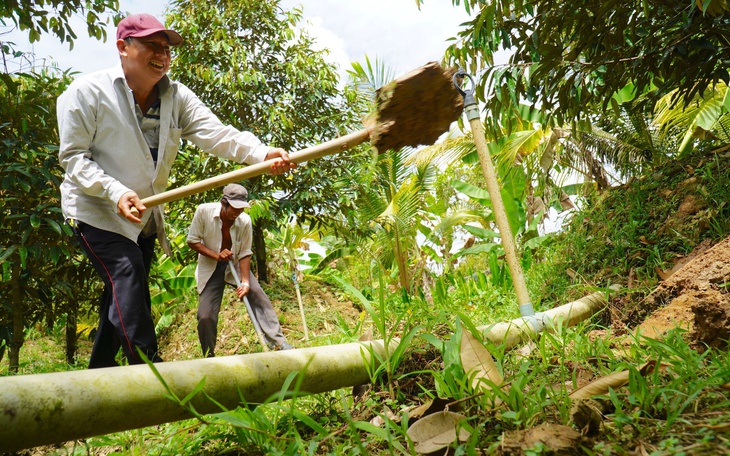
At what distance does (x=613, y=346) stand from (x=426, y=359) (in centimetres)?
82

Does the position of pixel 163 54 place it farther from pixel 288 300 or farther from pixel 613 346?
pixel 288 300

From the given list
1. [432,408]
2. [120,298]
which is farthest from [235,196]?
[432,408]

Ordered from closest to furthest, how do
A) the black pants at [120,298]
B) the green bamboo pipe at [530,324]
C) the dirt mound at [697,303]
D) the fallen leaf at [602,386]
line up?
the fallen leaf at [602,386] → the dirt mound at [697,303] → the green bamboo pipe at [530,324] → the black pants at [120,298]

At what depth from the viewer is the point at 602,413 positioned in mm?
1454

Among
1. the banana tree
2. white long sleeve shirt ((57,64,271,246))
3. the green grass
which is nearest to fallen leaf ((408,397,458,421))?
the green grass

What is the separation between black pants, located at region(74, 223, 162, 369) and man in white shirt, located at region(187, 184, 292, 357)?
2.15m

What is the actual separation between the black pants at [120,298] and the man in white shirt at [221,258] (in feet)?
7.06

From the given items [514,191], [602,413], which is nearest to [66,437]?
[602,413]

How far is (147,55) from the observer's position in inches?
105

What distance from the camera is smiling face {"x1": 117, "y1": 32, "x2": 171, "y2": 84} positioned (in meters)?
2.65

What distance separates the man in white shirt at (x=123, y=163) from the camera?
245cm

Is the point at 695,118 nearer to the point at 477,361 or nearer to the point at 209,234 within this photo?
the point at 209,234

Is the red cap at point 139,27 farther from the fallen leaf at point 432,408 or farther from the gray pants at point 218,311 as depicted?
the gray pants at point 218,311

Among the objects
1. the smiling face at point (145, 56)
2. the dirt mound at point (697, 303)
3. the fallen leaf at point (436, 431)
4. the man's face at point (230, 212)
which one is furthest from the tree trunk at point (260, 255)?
the fallen leaf at point (436, 431)
